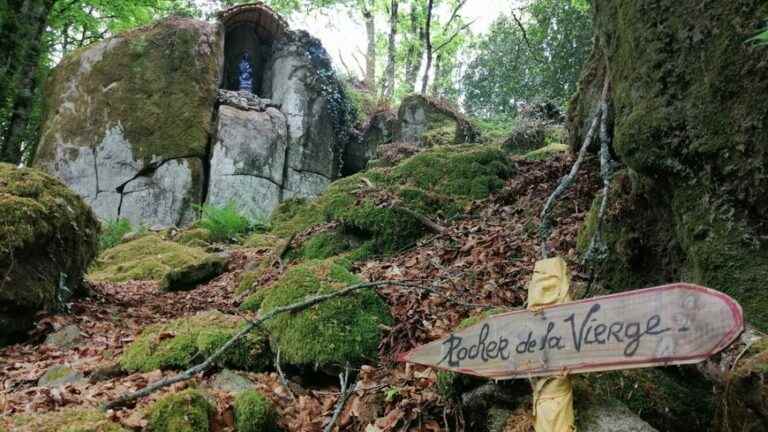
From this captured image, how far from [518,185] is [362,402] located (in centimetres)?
410

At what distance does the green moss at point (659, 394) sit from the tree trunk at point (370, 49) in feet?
71.9

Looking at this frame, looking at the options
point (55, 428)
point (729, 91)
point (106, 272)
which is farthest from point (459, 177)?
point (106, 272)

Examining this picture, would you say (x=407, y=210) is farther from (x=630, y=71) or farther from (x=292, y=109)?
(x=292, y=109)

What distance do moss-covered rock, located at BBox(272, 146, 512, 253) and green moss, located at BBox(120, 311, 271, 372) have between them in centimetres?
232

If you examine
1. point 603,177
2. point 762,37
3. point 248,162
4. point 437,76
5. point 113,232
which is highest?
point 437,76

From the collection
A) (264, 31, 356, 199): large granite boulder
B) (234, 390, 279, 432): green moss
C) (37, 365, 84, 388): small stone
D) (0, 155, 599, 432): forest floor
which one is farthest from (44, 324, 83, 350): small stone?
(264, 31, 356, 199): large granite boulder

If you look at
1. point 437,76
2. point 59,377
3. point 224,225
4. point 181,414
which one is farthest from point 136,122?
point 181,414

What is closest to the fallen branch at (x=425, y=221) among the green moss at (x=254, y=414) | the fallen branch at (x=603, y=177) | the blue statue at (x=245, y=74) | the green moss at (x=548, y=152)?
the fallen branch at (x=603, y=177)

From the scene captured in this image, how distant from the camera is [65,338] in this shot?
15.6 feet

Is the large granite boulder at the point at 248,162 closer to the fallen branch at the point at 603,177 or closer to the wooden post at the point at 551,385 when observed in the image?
the fallen branch at the point at 603,177

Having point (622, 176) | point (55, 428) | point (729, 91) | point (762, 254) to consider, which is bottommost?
point (55, 428)

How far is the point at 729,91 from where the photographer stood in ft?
7.79

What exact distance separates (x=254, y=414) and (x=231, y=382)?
61 centimetres

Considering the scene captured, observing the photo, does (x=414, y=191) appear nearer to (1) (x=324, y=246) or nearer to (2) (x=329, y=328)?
(1) (x=324, y=246)
